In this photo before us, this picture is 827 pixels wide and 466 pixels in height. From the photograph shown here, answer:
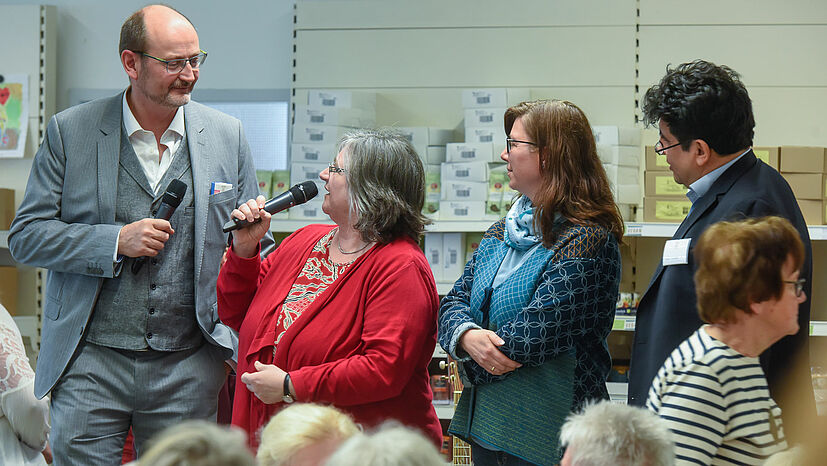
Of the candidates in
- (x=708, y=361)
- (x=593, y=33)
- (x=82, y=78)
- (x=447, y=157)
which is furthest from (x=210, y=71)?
(x=708, y=361)

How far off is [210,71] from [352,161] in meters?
2.48

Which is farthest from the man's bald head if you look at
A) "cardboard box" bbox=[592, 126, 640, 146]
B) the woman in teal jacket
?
"cardboard box" bbox=[592, 126, 640, 146]

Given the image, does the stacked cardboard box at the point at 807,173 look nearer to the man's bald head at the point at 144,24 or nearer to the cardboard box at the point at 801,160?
the cardboard box at the point at 801,160

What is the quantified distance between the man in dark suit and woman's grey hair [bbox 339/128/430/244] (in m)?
0.62

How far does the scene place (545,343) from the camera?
1760mm

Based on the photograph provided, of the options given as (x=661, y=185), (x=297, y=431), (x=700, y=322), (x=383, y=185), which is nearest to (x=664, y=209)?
(x=661, y=185)

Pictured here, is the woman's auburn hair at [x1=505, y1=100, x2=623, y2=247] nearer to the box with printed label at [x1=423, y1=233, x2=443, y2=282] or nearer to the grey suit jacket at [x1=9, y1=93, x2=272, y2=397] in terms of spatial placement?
the grey suit jacket at [x1=9, y1=93, x2=272, y2=397]

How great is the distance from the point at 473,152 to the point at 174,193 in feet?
5.31

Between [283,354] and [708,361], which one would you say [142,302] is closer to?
[283,354]

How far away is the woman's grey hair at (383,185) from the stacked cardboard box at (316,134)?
1404 mm

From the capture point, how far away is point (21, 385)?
89.4 inches

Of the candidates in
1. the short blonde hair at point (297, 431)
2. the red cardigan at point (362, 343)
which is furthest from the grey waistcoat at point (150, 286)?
the short blonde hair at point (297, 431)

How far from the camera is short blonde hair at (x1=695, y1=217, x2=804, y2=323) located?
4.60 ft

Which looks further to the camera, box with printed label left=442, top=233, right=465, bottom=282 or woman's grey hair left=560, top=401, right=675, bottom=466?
box with printed label left=442, top=233, right=465, bottom=282
